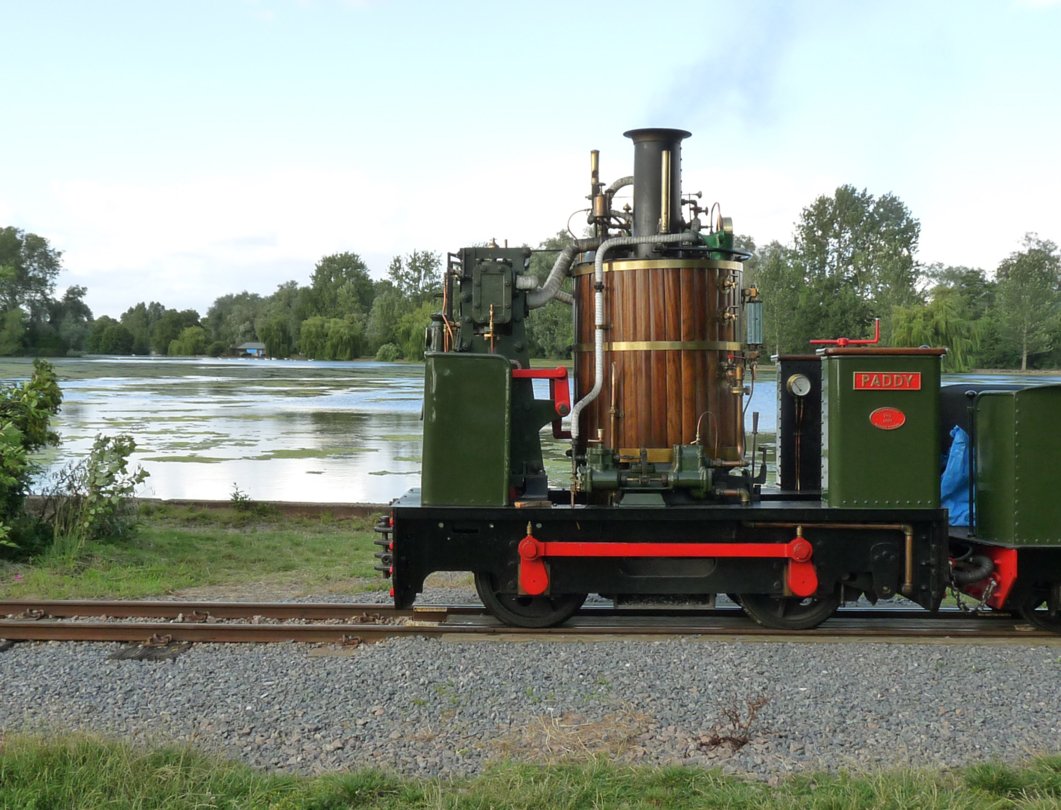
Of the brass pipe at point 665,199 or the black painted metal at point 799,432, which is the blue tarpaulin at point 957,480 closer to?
the black painted metal at point 799,432

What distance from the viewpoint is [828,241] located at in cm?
4031

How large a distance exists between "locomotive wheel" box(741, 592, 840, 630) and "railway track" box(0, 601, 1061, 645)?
0.32 ft

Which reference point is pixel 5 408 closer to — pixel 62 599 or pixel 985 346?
pixel 62 599

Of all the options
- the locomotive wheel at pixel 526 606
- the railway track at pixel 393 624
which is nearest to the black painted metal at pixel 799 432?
the railway track at pixel 393 624

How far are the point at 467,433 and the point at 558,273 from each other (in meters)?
1.51

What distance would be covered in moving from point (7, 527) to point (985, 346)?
28.1 m

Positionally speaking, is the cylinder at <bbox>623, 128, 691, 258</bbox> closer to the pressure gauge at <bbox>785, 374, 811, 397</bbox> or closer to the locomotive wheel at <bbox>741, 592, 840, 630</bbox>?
the pressure gauge at <bbox>785, 374, 811, 397</bbox>

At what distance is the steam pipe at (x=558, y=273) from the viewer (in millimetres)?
7652

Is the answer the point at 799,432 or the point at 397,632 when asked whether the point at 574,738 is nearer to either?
the point at 397,632

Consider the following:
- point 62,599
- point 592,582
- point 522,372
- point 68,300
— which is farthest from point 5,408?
point 68,300

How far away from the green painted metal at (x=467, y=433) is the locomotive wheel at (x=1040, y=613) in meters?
4.08

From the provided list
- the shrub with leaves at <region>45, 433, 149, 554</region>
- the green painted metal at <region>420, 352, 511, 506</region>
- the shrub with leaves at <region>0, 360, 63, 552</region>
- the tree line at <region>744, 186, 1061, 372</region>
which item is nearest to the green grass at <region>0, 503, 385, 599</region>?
the shrub with leaves at <region>45, 433, 149, 554</region>

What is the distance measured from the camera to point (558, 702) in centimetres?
576

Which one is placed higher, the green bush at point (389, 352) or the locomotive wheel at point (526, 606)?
the green bush at point (389, 352)
